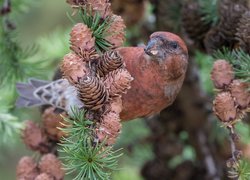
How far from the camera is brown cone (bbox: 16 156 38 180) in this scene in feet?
4.90

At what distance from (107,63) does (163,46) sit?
26 cm

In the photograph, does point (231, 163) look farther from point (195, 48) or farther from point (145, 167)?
point (145, 167)

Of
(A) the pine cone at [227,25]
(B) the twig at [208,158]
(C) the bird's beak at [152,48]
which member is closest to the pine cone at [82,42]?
(C) the bird's beak at [152,48]

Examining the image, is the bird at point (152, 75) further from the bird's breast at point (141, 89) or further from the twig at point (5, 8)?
the twig at point (5, 8)

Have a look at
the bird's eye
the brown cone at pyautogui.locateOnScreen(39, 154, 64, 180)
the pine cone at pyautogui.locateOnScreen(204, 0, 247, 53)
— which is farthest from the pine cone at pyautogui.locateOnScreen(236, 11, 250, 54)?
the brown cone at pyautogui.locateOnScreen(39, 154, 64, 180)

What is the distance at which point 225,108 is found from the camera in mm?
1425

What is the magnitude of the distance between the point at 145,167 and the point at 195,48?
0.49m

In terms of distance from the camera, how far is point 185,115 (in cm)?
216

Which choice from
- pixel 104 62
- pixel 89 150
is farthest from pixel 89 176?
pixel 104 62

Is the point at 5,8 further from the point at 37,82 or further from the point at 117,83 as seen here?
the point at 117,83

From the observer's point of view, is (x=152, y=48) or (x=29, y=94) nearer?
(x=152, y=48)

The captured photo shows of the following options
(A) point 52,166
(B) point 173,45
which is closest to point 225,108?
(B) point 173,45

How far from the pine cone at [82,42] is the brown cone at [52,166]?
0.31 m

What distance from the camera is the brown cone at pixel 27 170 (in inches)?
58.8
